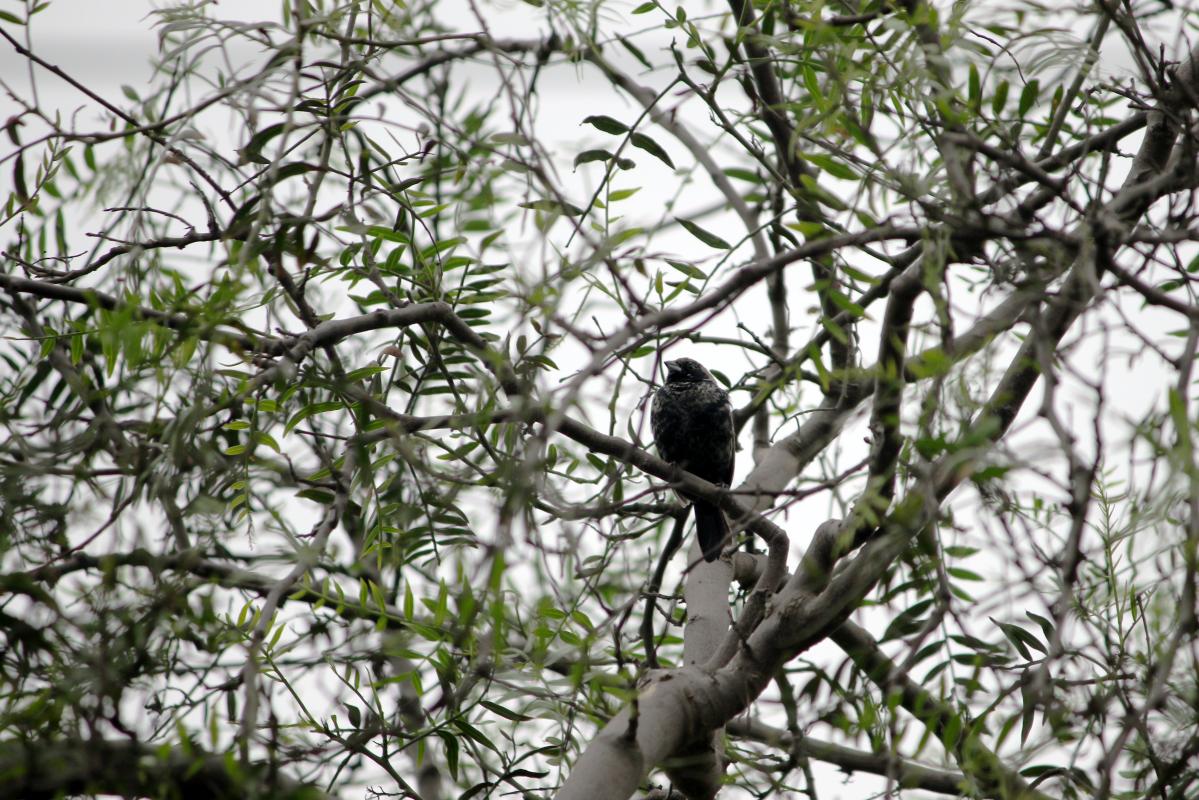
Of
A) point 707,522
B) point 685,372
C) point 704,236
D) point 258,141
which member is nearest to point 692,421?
point 685,372

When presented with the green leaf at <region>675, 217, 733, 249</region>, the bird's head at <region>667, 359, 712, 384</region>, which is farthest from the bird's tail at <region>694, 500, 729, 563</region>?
the green leaf at <region>675, 217, 733, 249</region>

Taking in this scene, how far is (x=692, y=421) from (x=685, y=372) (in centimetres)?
21

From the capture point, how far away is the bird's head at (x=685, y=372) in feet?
13.9

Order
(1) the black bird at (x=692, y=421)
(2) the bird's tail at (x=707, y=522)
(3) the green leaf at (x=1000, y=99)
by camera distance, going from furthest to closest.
Result: (1) the black bird at (x=692, y=421) < (2) the bird's tail at (x=707, y=522) < (3) the green leaf at (x=1000, y=99)

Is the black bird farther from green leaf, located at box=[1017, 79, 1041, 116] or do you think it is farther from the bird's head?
green leaf, located at box=[1017, 79, 1041, 116]

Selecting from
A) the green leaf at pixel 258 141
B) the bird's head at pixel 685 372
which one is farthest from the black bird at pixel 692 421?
the green leaf at pixel 258 141

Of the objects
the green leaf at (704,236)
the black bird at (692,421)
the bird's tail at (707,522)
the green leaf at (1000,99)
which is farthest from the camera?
the black bird at (692,421)

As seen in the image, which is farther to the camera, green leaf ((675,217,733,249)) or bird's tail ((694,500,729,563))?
bird's tail ((694,500,729,563))

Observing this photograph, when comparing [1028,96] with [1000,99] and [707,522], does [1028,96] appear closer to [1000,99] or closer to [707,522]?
[1000,99]

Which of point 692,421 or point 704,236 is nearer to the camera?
point 704,236

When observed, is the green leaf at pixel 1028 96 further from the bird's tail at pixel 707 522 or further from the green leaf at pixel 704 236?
the bird's tail at pixel 707 522

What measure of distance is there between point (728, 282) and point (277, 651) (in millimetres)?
1058

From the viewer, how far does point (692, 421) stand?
13.7ft

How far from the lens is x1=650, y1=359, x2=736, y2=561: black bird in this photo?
4.17 meters
